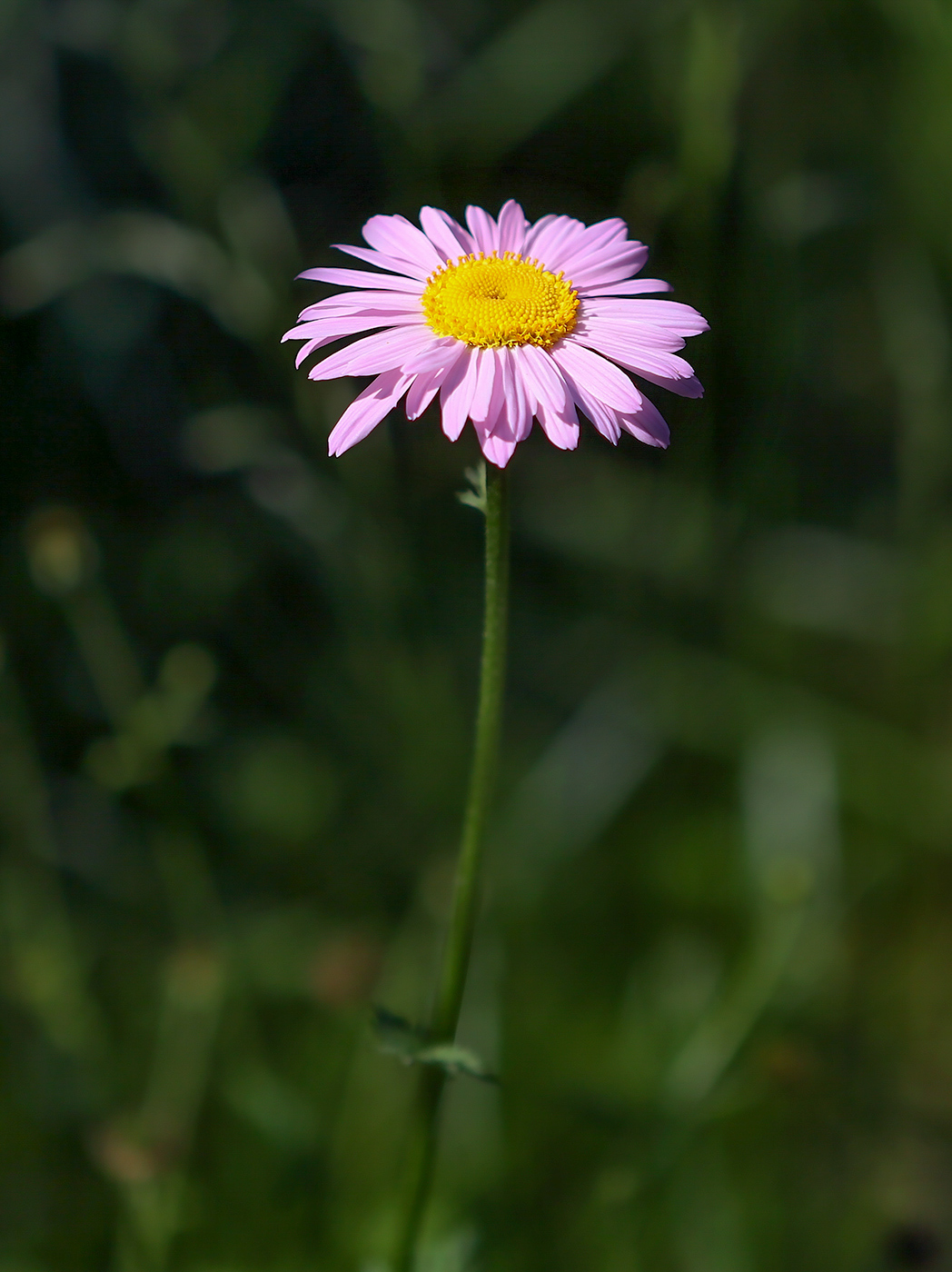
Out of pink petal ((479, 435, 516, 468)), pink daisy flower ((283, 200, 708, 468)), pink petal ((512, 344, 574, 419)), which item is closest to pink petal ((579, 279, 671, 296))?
pink daisy flower ((283, 200, 708, 468))

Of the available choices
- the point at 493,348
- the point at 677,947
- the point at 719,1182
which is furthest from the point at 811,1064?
the point at 493,348

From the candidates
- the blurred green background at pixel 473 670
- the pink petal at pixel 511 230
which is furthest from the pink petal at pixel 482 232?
the blurred green background at pixel 473 670

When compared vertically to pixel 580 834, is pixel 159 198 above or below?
above

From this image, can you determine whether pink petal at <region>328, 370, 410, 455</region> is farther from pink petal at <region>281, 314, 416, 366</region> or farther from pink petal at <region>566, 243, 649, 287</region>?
pink petal at <region>566, 243, 649, 287</region>

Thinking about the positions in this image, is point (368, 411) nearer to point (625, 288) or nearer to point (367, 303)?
point (367, 303)

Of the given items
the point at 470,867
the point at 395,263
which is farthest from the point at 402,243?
the point at 470,867

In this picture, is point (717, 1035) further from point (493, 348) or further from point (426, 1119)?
point (493, 348)
